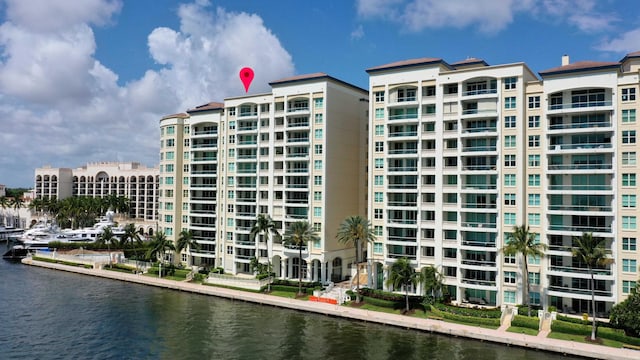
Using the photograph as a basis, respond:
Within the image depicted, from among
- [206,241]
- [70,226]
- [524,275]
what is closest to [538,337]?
[524,275]

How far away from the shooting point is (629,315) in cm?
5338

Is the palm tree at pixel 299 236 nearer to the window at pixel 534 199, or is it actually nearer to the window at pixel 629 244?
the window at pixel 534 199

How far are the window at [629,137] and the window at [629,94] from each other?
4.14 m

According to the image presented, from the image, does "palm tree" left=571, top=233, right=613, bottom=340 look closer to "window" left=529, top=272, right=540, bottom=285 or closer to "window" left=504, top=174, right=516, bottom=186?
"window" left=529, top=272, right=540, bottom=285

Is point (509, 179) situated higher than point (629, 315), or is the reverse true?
point (509, 179)

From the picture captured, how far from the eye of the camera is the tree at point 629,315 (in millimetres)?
52969

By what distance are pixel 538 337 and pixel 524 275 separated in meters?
12.2

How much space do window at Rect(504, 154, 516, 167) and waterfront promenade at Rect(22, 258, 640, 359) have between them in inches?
908

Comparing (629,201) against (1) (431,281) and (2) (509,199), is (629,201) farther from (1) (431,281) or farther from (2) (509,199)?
(1) (431,281)

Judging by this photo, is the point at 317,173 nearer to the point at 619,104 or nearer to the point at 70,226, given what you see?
the point at 619,104

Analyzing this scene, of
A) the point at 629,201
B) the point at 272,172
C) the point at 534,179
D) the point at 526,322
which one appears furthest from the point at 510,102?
the point at 272,172

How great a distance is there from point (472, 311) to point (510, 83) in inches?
1242

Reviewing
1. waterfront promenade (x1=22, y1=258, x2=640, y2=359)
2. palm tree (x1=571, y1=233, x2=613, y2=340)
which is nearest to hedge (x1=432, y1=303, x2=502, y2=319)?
waterfront promenade (x1=22, y1=258, x2=640, y2=359)

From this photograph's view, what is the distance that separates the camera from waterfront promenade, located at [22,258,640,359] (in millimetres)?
51219
